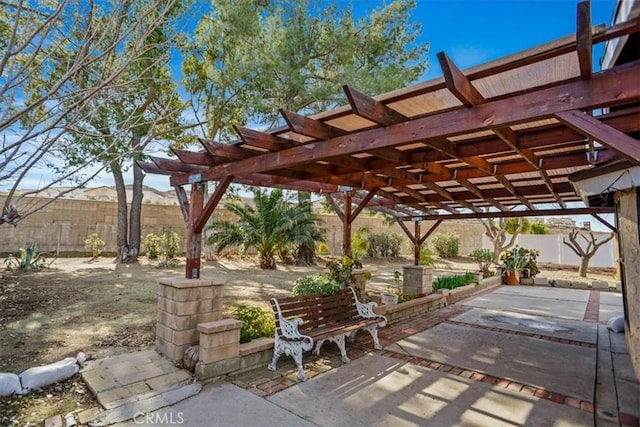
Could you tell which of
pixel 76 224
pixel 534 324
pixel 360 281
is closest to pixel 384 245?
pixel 534 324

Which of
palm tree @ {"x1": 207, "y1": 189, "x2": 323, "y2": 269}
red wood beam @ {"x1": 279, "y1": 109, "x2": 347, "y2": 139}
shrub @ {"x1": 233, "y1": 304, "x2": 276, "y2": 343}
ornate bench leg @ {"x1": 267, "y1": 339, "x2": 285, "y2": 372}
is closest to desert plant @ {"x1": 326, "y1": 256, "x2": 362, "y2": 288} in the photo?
shrub @ {"x1": 233, "y1": 304, "x2": 276, "y2": 343}

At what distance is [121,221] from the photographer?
13031mm

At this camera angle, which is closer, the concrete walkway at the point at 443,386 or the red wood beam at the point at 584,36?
the red wood beam at the point at 584,36

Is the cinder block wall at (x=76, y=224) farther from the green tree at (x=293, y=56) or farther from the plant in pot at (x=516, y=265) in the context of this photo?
the plant in pot at (x=516, y=265)

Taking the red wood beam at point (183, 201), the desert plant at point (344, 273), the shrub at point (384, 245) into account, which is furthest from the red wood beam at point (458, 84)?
the shrub at point (384, 245)

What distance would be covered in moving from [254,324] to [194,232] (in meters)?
1.50

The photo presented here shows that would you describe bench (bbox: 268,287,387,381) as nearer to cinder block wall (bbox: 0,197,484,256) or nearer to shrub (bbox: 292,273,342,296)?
shrub (bbox: 292,273,342,296)

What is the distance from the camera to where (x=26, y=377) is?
335 centimetres

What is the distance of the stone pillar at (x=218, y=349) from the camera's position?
12.3ft

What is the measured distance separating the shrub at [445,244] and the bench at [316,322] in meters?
16.8

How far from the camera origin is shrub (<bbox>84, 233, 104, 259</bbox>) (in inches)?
503

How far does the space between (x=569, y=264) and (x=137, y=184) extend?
20150mm

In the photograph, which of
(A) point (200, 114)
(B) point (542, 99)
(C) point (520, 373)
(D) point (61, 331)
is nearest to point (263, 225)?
(A) point (200, 114)

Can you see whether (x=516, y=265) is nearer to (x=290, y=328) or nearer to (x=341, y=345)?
(x=341, y=345)
